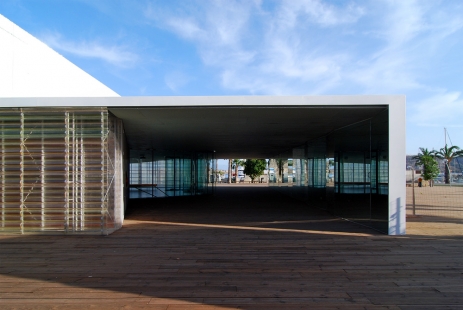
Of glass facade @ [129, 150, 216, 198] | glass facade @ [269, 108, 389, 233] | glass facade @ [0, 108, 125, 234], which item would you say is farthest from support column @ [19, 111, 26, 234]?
glass facade @ [129, 150, 216, 198]

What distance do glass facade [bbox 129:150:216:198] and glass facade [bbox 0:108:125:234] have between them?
1194cm

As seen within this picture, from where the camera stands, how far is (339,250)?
22.1ft

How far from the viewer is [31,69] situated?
13.3 metres

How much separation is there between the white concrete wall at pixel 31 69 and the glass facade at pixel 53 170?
3802 millimetres

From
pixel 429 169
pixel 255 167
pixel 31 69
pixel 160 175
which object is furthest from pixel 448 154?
pixel 31 69

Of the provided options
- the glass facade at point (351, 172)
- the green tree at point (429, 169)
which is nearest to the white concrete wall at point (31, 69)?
the glass facade at point (351, 172)

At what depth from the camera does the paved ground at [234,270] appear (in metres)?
4.23

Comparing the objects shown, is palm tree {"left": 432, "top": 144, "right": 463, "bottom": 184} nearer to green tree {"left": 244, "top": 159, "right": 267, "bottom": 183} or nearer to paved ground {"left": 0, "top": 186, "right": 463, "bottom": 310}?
green tree {"left": 244, "top": 159, "right": 267, "bottom": 183}

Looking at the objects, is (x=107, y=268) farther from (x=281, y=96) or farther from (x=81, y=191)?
(x=281, y=96)

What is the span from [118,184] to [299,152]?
37.2 feet

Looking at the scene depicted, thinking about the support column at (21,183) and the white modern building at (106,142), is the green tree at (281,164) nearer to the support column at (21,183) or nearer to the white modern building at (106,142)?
the white modern building at (106,142)

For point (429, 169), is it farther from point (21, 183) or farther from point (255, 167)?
point (21, 183)

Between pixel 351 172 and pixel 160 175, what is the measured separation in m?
12.7

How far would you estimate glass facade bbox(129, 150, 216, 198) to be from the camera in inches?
846
